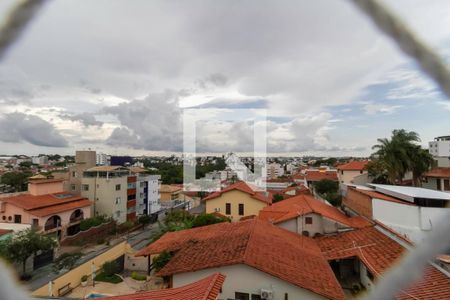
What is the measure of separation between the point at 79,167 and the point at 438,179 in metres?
26.9

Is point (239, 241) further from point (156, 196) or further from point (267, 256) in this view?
point (156, 196)

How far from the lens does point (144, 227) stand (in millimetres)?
23297

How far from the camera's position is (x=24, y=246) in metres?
12.2

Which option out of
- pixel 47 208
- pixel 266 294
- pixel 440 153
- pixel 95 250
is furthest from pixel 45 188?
pixel 440 153

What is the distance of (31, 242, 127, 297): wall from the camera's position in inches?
367

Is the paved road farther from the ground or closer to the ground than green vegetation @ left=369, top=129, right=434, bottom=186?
closer to the ground

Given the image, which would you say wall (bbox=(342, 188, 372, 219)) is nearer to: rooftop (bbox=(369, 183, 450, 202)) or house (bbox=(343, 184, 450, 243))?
house (bbox=(343, 184, 450, 243))

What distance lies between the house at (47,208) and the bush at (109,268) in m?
8.36

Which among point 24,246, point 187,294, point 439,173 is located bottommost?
point 24,246

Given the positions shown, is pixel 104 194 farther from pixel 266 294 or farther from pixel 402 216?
pixel 402 216

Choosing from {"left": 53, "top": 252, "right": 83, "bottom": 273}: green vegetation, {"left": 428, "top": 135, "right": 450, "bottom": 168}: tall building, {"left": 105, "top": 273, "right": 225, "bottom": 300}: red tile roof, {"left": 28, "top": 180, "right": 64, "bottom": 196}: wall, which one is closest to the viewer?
{"left": 105, "top": 273, "right": 225, "bottom": 300}: red tile roof

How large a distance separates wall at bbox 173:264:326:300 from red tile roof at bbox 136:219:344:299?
0.13 m

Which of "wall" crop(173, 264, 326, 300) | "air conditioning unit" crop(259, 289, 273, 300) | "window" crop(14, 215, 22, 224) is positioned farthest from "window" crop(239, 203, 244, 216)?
"window" crop(14, 215, 22, 224)

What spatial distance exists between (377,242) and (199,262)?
580cm
